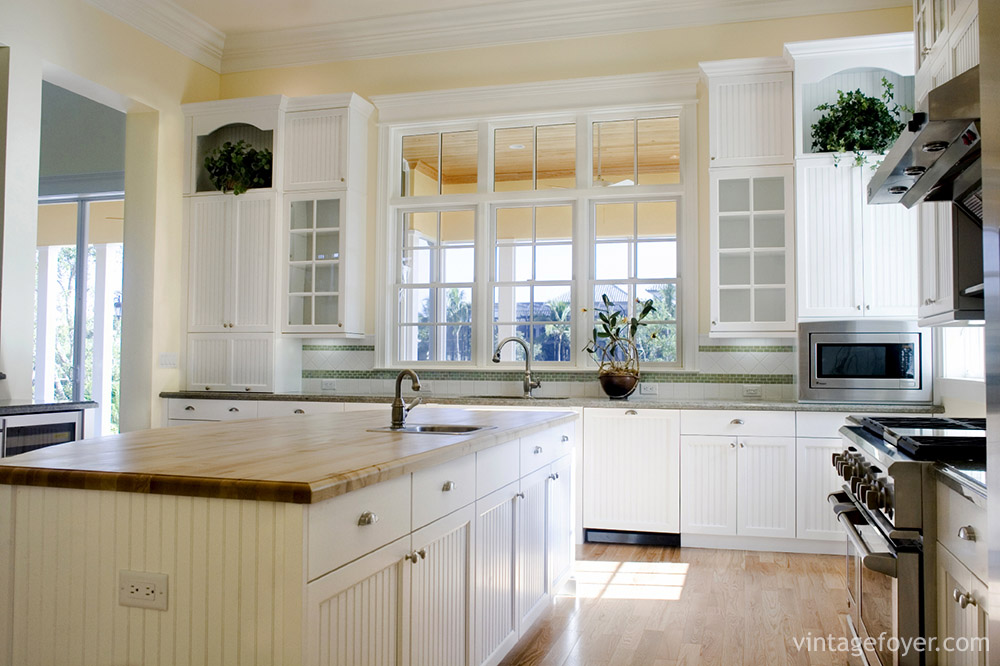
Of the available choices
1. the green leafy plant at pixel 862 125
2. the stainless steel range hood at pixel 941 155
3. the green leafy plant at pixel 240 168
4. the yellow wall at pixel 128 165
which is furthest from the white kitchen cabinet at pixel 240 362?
the stainless steel range hood at pixel 941 155

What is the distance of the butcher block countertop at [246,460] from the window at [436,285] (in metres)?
2.87

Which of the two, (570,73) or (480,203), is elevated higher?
(570,73)

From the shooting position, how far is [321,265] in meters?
5.76

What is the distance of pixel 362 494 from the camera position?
6.03 feet

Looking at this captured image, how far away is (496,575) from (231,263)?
12.7 ft

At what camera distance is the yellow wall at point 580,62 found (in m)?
5.18

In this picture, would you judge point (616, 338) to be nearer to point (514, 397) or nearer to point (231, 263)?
point (514, 397)

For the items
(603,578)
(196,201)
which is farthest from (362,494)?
(196,201)

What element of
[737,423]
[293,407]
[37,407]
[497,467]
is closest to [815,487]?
[737,423]

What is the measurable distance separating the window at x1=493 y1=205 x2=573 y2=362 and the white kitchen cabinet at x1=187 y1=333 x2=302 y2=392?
1.53 m

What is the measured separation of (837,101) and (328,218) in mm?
3421

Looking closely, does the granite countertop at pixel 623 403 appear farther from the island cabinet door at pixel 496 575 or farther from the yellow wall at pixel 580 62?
the island cabinet door at pixel 496 575

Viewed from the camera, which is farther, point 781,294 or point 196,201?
point 196,201

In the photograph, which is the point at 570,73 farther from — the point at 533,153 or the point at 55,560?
the point at 55,560
